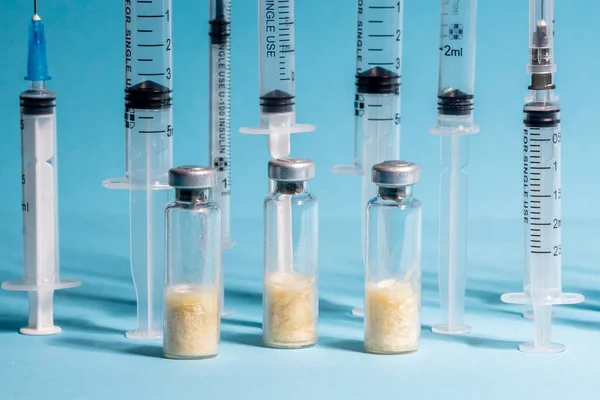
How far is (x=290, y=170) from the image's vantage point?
3.64m

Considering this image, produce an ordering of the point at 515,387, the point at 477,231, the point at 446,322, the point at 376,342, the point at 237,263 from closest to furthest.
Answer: the point at 515,387, the point at 376,342, the point at 446,322, the point at 237,263, the point at 477,231

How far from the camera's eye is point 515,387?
11.1ft

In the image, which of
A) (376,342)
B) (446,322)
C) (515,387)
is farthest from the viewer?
(446,322)

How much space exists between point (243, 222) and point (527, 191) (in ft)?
6.31

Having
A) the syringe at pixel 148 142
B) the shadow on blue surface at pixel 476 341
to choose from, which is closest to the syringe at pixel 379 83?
the shadow on blue surface at pixel 476 341

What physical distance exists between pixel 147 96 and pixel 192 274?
1.81ft

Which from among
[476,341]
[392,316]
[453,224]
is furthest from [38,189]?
[476,341]

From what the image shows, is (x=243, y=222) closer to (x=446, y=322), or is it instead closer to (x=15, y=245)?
(x=15, y=245)

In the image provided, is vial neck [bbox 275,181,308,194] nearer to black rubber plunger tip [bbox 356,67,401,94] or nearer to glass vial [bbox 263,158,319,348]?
glass vial [bbox 263,158,319,348]

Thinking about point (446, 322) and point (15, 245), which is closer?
point (446, 322)

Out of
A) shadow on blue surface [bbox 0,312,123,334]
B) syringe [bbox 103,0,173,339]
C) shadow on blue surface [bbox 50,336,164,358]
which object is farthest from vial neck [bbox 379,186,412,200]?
shadow on blue surface [bbox 0,312,123,334]

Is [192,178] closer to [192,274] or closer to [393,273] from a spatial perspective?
[192,274]

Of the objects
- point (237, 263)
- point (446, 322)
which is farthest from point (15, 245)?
point (446, 322)

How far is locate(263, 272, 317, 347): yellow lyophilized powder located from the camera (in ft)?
12.2
